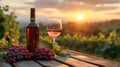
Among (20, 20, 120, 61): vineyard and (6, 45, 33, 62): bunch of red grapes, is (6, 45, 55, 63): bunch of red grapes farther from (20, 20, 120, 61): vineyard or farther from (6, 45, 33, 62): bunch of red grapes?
(20, 20, 120, 61): vineyard

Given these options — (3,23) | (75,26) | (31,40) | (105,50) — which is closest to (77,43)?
(105,50)

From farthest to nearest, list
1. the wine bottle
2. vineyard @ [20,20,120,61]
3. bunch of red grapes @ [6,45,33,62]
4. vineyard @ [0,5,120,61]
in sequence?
vineyard @ [20,20,120,61] < vineyard @ [0,5,120,61] < the wine bottle < bunch of red grapes @ [6,45,33,62]

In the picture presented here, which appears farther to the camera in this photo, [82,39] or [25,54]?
[82,39]

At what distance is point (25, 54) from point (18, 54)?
0.18 feet

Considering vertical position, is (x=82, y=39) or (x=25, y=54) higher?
(x=25, y=54)

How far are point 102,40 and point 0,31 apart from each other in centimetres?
332

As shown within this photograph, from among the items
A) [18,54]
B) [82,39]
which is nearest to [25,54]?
[18,54]

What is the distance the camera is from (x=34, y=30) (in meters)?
2.92

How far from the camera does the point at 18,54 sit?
9.05 ft

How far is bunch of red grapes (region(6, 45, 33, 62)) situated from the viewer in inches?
107

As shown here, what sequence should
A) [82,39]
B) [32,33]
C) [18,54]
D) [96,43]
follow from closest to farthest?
[18,54] < [32,33] < [96,43] < [82,39]

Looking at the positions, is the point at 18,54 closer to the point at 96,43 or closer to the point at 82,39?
the point at 96,43

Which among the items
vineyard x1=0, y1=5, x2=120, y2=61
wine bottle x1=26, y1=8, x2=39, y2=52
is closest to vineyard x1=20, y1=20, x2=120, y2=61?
vineyard x1=0, y1=5, x2=120, y2=61

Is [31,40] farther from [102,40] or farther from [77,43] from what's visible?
[77,43]
